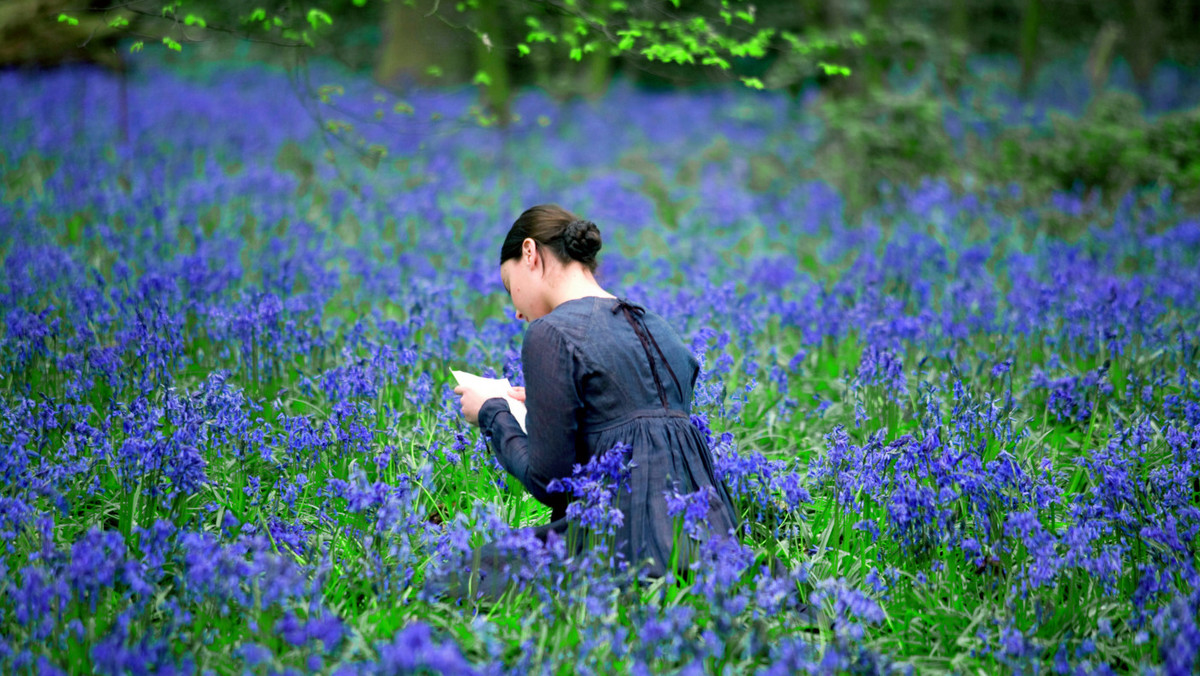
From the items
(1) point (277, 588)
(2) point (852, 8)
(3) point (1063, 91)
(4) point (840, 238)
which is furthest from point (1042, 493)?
(3) point (1063, 91)

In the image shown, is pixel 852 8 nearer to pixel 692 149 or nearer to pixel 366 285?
pixel 692 149

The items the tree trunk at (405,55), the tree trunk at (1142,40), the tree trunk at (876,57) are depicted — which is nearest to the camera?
the tree trunk at (876,57)

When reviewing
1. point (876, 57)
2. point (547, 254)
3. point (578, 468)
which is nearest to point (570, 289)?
point (547, 254)

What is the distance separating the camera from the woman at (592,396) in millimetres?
2943

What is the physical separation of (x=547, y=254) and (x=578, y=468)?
79cm

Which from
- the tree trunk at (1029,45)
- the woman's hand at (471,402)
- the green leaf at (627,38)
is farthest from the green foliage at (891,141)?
the tree trunk at (1029,45)

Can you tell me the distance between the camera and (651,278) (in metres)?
7.01

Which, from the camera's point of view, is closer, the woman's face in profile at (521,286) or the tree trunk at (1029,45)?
the woman's face in profile at (521,286)

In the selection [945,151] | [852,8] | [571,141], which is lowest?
[571,141]

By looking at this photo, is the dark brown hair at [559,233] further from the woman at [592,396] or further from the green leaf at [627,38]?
the green leaf at [627,38]

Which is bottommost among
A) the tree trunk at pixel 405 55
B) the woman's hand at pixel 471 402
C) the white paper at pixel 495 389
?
the woman's hand at pixel 471 402

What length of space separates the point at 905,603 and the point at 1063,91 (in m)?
18.5

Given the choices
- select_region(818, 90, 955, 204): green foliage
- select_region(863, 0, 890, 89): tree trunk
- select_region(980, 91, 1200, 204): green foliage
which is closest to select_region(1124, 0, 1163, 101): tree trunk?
select_region(863, 0, 890, 89): tree trunk

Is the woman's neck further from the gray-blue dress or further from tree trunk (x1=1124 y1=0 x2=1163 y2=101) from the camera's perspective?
tree trunk (x1=1124 y1=0 x2=1163 y2=101)
